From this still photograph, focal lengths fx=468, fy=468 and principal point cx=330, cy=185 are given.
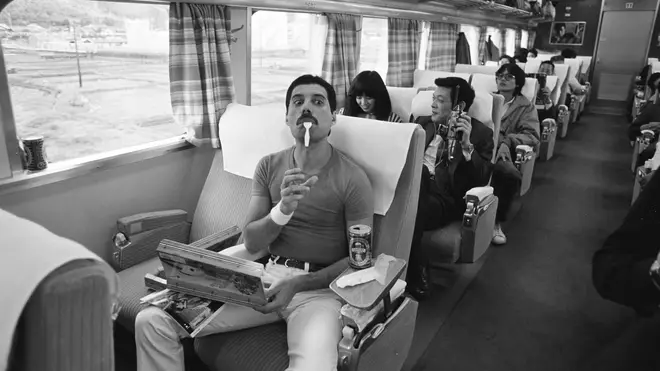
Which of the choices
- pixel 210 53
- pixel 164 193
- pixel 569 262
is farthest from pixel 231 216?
pixel 569 262

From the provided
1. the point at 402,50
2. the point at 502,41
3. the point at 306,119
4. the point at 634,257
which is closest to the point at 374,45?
the point at 402,50

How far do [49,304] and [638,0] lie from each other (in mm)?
12869

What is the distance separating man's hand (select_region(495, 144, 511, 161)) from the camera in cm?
361

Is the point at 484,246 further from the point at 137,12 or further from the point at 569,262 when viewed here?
the point at 137,12

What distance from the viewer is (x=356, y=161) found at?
84.7 inches

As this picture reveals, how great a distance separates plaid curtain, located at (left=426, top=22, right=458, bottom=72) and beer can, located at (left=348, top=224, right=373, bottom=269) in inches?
201

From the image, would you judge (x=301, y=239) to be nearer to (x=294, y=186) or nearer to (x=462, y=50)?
(x=294, y=186)

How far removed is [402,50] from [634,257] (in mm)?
4392

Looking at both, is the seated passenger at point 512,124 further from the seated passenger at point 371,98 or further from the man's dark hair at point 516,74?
the seated passenger at point 371,98

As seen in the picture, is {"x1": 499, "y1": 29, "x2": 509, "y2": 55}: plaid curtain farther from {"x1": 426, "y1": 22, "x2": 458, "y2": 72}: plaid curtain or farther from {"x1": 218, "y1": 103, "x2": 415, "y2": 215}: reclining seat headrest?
{"x1": 218, "y1": 103, "x2": 415, "y2": 215}: reclining seat headrest

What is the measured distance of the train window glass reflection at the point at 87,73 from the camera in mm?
2281

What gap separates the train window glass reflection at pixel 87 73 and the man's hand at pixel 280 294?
150cm

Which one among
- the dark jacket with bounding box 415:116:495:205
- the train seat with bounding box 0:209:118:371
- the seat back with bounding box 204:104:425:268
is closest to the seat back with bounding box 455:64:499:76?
the dark jacket with bounding box 415:116:495:205

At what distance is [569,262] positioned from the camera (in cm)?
345
